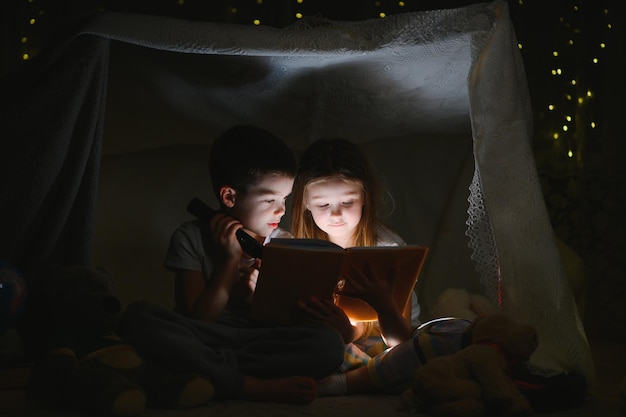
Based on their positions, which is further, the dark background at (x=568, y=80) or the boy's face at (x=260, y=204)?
the dark background at (x=568, y=80)

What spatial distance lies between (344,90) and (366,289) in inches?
22.5

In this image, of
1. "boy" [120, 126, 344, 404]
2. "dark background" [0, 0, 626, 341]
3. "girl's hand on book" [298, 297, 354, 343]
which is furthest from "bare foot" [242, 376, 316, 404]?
"dark background" [0, 0, 626, 341]

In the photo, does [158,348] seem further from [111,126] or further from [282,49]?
[111,126]

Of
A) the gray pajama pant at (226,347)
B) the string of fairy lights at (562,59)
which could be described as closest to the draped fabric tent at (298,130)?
the gray pajama pant at (226,347)

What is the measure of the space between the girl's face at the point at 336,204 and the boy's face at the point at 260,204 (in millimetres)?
105

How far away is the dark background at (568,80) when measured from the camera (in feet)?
7.25

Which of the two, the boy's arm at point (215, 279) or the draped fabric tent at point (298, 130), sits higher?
the draped fabric tent at point (298, 130)

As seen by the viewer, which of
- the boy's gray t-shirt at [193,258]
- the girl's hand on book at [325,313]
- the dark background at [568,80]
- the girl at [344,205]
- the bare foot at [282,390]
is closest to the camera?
the bare foot at [282,390]

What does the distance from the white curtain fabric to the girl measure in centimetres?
19

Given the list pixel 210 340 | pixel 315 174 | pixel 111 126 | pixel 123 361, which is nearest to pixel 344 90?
pixel 315 174

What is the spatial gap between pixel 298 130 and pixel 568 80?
35.1 inches

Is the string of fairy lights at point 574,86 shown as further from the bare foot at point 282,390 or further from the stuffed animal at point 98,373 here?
the stuffed animal at point 98,373

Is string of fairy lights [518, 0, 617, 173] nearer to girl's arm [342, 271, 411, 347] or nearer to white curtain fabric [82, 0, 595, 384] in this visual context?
white curtain fabric [82, 0, 595, 384]

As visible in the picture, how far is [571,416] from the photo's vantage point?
117cm
